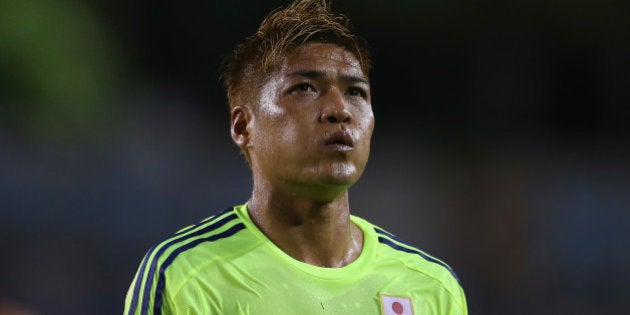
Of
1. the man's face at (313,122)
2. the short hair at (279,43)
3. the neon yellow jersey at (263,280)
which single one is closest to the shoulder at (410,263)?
the neon yellow jersey at (263,280)

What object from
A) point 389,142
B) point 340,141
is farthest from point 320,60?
point 389,142

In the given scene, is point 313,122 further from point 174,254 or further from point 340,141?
point 174,254

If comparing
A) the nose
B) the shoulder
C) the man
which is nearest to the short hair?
the man

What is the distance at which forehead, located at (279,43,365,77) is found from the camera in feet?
8.56

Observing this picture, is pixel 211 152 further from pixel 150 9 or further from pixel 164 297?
pixel 164 297

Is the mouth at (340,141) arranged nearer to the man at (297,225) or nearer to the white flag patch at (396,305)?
the man at (297,225)

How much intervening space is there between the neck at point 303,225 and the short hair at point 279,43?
366 mm

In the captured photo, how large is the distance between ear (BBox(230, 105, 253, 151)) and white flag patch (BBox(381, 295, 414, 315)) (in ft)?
2.27

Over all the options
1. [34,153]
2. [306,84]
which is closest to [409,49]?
[34,153]

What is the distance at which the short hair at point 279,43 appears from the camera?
267 centimetres

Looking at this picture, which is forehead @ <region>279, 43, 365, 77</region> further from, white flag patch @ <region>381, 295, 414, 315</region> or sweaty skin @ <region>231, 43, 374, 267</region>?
white flag patch @ <region>381, 295, 414, 315</region>

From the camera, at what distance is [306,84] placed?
258 cm

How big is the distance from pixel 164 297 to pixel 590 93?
498 centimetres

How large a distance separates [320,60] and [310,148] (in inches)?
13.1
